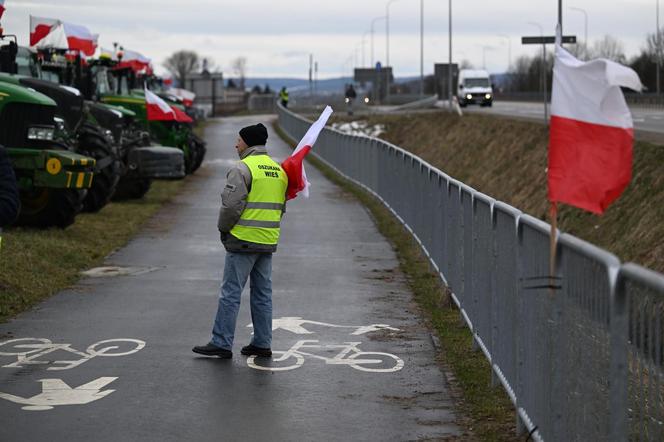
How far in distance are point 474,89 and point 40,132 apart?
64260 mm

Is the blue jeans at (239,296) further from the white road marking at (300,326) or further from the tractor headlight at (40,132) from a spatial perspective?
the tractor headlight at (40,132)

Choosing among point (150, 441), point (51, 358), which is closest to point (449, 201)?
point (51, 358)

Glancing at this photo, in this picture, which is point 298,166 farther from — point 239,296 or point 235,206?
point 239,296

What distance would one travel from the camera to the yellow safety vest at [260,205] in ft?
36.8

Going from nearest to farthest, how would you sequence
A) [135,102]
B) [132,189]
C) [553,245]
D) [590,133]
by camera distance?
[590,133], [553,245], [132,189], [135,102]

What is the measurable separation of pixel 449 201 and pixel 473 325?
3.27 meters

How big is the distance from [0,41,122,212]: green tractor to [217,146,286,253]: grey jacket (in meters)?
10.6

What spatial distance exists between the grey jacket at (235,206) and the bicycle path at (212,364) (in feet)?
2.92

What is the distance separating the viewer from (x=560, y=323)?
695 centimetres

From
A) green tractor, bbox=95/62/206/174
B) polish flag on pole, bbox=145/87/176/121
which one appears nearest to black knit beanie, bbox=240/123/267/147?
green tractor, bbox=95/62/206/174

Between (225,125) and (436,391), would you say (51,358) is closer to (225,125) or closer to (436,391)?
(436,391)

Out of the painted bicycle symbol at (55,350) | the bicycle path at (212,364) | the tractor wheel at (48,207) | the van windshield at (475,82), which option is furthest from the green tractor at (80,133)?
the van windshield at (475,82)

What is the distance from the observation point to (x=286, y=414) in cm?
912

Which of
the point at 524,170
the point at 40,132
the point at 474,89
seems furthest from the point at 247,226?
the point at 474,89
